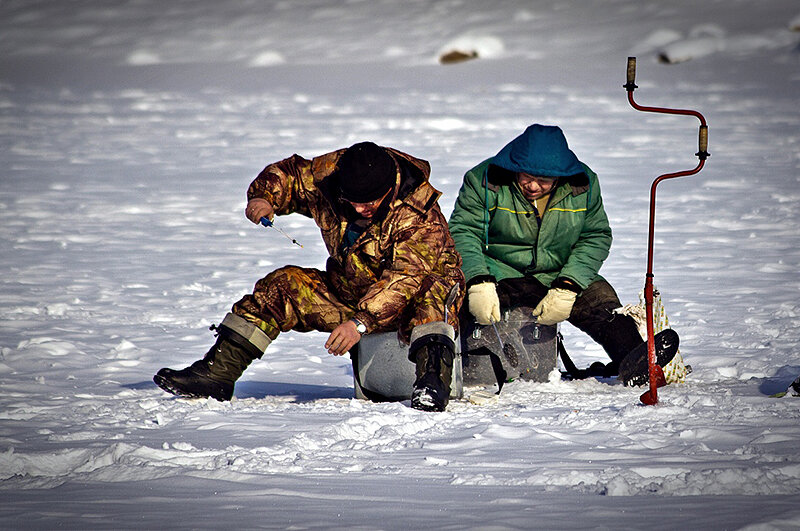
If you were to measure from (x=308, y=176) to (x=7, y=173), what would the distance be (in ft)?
28.4

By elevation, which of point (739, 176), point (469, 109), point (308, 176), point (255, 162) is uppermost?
point (469, 109)

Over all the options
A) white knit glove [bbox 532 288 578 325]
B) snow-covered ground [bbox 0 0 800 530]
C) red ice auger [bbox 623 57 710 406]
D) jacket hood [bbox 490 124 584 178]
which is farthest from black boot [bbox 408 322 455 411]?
jacket hood [bbox 490 124 584 178]

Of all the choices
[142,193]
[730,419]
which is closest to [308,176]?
[730,419]

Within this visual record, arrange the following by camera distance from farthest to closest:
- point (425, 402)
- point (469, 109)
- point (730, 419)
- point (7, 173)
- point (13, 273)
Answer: point (469, 109), point (7, 173), point (13, 273), point (425, 402), point (730, 419)

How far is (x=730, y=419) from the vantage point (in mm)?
4121

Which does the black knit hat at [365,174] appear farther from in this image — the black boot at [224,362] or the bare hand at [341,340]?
the black boot at [224,362]

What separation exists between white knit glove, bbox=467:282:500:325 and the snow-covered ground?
383 millimetres

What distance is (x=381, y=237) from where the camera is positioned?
15.6 ft

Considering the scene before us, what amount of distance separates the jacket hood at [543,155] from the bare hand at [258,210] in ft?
3.76

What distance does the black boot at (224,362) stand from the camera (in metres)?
4.73

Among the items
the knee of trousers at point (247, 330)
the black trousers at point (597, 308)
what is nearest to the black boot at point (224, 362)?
the knee of trousers at point (247, 330)

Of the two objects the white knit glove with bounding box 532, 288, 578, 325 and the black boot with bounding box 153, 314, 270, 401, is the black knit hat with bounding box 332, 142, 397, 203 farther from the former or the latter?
the white knit glove with bounding box 532, 288, 578, 325

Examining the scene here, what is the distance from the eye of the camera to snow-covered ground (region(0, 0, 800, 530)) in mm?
3227

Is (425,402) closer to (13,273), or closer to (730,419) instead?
(730,419)
